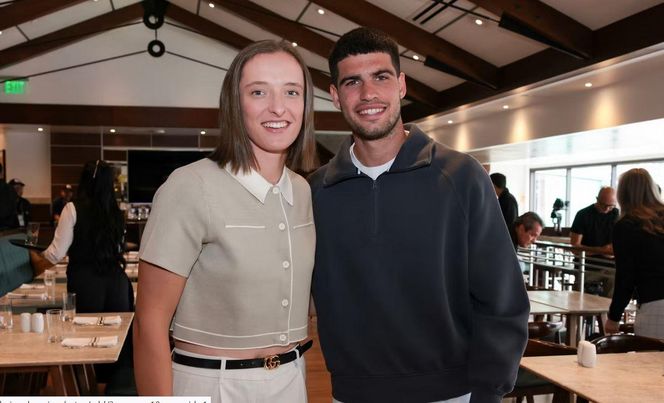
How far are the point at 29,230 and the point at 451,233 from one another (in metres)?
5.36

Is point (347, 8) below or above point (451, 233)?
above

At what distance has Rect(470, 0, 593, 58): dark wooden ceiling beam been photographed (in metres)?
6.63

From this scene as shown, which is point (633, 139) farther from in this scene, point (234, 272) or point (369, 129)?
point (234, 272)

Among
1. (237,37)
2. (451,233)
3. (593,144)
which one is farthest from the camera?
(237,37)

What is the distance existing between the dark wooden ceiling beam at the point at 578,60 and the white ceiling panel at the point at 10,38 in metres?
7.81

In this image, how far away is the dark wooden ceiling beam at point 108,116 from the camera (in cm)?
1293

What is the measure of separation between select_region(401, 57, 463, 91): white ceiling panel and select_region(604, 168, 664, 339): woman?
6.50 meters

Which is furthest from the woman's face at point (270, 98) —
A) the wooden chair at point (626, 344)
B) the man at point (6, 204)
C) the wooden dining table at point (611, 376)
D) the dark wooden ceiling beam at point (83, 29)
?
the dark wooden ceiling beam at point (83, 29)

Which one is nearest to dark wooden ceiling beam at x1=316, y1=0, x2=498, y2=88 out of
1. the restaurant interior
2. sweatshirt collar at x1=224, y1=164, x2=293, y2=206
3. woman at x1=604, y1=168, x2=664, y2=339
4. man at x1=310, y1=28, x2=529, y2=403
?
the restaurant interior

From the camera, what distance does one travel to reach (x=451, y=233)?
5.99 ft

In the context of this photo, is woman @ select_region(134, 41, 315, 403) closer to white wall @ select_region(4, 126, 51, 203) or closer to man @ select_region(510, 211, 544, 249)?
man @ select_region(510, 211, 544, 249)

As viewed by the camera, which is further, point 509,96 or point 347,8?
point 509,96

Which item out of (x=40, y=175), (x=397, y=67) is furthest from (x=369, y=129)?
(x=40, y=175)

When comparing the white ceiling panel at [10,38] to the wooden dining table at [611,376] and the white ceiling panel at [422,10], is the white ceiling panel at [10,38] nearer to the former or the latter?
the white ceiling panel at [422,10]
